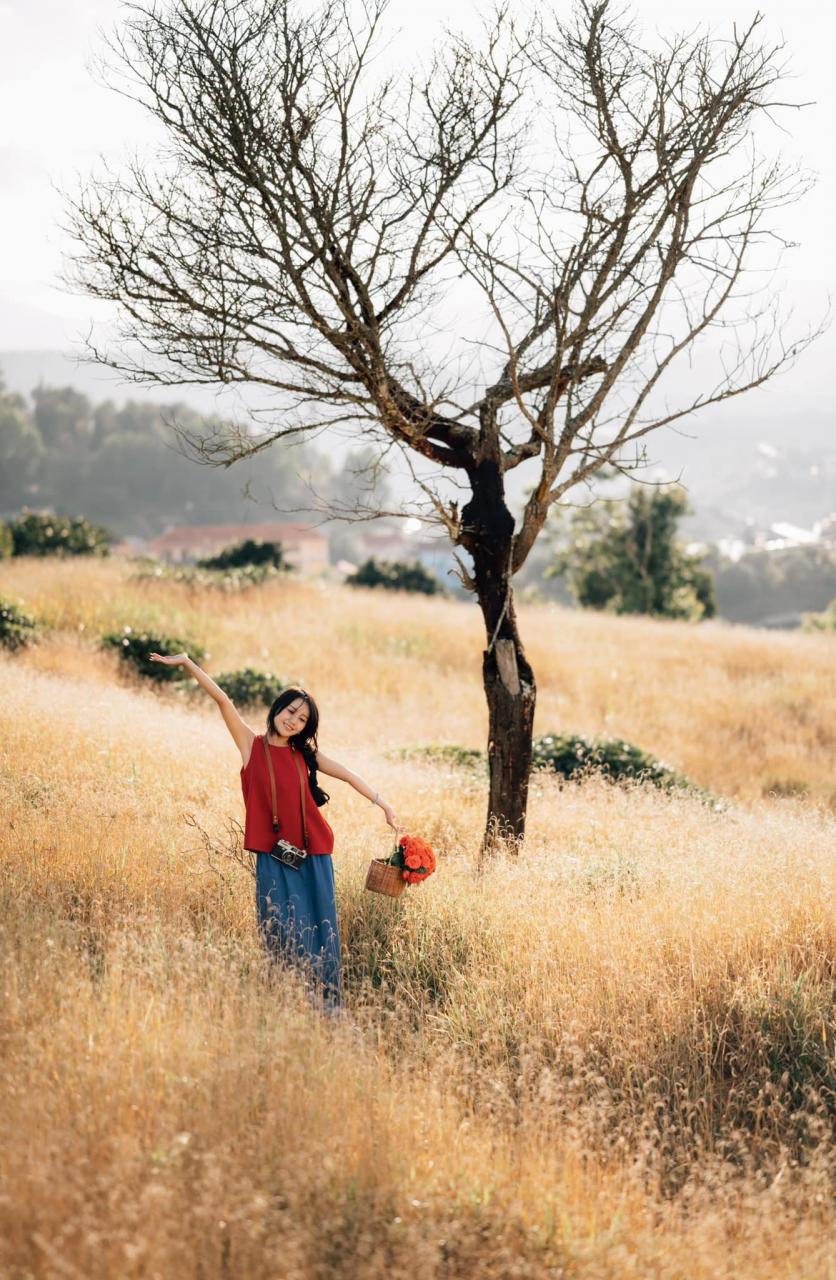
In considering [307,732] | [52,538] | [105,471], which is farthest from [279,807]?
[105,471]

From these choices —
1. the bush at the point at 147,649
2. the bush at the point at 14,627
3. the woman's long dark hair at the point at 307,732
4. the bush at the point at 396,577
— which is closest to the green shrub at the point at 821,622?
the bush at the point at 396,577

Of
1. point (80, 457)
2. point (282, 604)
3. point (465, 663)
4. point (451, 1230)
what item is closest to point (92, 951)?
point (451, 1230)

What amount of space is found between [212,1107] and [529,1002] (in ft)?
6.78

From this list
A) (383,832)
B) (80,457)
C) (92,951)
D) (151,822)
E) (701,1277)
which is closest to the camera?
(701,1277)

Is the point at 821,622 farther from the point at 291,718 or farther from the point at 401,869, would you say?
the point at 291,718

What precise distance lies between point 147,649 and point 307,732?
433 inches

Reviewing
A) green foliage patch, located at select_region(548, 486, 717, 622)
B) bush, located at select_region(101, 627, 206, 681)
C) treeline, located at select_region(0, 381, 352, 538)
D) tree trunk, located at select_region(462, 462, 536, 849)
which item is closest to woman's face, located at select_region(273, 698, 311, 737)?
tree trunk, located at select_region(462, 462, 536, 849)

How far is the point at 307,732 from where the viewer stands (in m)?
5.66

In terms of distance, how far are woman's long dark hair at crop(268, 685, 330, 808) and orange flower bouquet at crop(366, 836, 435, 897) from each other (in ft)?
1.66

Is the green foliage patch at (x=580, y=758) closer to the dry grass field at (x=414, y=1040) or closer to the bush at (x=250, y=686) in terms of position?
the dry grass field at (x=414, y=1040)

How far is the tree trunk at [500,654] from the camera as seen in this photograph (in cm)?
733

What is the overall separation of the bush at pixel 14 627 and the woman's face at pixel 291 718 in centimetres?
1087

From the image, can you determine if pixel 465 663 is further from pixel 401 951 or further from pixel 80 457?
pixel 80 457

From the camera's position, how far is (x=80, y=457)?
343 feet
